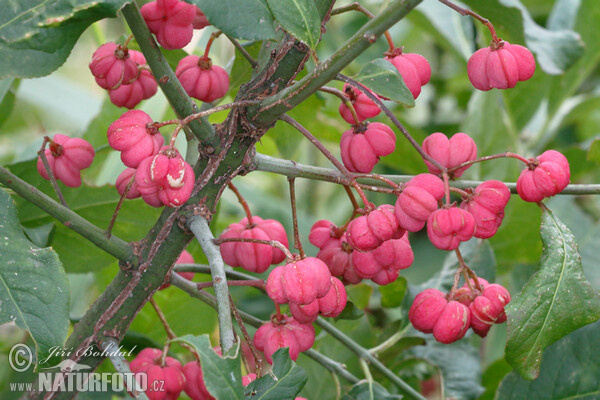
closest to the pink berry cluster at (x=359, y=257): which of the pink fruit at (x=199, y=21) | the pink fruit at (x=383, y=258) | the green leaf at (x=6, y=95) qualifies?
the pink fruit at (x=383, y=258)

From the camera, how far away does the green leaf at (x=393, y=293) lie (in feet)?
4.33

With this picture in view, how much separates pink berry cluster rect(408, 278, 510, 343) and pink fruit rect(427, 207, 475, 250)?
0.15 meters

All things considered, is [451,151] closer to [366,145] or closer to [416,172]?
[366,145]

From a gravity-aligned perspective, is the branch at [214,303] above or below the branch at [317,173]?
below

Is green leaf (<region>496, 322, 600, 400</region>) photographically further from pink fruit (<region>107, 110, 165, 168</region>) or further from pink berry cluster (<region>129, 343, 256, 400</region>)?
pink fruit (<region>107, 110, 165, 168</region>)

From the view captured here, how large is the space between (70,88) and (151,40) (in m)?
1.97

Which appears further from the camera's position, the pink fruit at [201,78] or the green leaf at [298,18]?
the pink fruit at [201,78]

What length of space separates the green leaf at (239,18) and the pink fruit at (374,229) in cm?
23

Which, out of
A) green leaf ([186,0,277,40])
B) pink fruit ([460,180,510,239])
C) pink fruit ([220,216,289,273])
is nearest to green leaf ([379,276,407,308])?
pink fruit ([220,216,289,273])

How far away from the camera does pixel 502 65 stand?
0.84 meters

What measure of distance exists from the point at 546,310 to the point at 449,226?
19cm

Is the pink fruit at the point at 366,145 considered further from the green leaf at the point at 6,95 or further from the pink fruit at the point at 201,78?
the green leaf at the point at 6,95

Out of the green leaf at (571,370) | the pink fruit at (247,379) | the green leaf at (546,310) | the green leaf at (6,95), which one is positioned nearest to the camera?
the pink fruit at (247,379)

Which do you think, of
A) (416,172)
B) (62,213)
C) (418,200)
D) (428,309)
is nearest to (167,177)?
(62,213)
